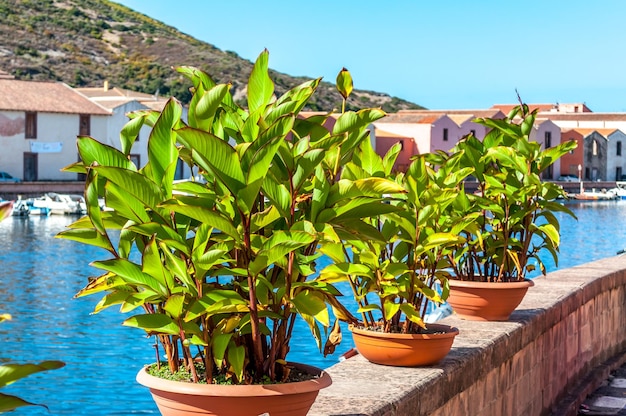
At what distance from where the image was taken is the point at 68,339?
1556 cm

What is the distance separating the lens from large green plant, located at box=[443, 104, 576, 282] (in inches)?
180

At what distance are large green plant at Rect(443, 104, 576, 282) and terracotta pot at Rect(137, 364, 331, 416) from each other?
245 centimetres

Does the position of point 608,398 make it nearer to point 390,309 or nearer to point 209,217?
point 390,309

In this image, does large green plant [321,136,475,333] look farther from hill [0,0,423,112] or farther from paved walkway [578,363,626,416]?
hill [0,0,423,112]

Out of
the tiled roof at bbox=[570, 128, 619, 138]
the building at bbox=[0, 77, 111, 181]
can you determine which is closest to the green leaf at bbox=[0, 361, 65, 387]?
the building at bbox=[0, 77, 111, 181]

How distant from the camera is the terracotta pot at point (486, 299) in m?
4.41

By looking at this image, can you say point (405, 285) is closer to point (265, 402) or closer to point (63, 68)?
point (265, 402)

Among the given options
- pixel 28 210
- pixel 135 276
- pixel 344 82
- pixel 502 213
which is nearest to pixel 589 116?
pixel 28 210

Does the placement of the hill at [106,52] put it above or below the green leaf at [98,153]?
above

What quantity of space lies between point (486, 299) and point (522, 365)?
1.05 feet

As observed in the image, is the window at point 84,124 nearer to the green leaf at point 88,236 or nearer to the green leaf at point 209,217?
the green leaf at point 88,236

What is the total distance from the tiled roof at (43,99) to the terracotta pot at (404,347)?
38479mm

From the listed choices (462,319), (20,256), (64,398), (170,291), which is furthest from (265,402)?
(20,256)

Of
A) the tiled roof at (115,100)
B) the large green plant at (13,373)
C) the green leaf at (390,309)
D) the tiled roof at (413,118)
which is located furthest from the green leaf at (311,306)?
the tiled roof at (413,118)
